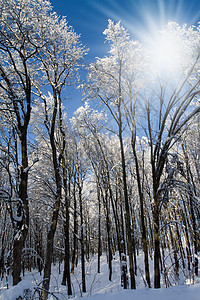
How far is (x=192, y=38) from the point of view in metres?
5.80

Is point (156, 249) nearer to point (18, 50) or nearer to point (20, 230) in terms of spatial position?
point (20, 230)

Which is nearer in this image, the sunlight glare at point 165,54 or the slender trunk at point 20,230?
the slender trunk at point 20,230

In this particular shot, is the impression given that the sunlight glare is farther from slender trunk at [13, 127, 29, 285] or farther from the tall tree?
slender trunk at [13, 127, 29, 285]

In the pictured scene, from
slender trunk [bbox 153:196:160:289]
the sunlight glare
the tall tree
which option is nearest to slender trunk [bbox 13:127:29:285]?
the tall tree

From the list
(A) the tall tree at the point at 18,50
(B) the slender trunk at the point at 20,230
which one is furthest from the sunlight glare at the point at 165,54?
(B) the slender trunk at the point at 20,230

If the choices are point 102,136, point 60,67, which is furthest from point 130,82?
point 102,136

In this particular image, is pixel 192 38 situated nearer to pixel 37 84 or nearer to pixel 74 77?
pixel 74 77

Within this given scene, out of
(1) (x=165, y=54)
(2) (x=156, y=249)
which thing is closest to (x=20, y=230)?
(2) (x=156, y=249)

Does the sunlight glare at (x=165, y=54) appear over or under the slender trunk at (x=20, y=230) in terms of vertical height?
over

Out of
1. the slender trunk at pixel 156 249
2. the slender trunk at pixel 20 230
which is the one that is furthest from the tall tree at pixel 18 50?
the slender trunk at pixel 156 249

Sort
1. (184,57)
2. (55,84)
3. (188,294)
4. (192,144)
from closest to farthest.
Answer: (188,294)
(184,57)
(55,84)
(192,144)

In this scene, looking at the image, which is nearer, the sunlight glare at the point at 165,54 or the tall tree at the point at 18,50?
the tall tree at the point at 18,50

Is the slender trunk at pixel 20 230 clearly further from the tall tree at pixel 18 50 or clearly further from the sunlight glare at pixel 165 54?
the sunlight glare at pixel 165 54

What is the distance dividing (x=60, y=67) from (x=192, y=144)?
369 inches
